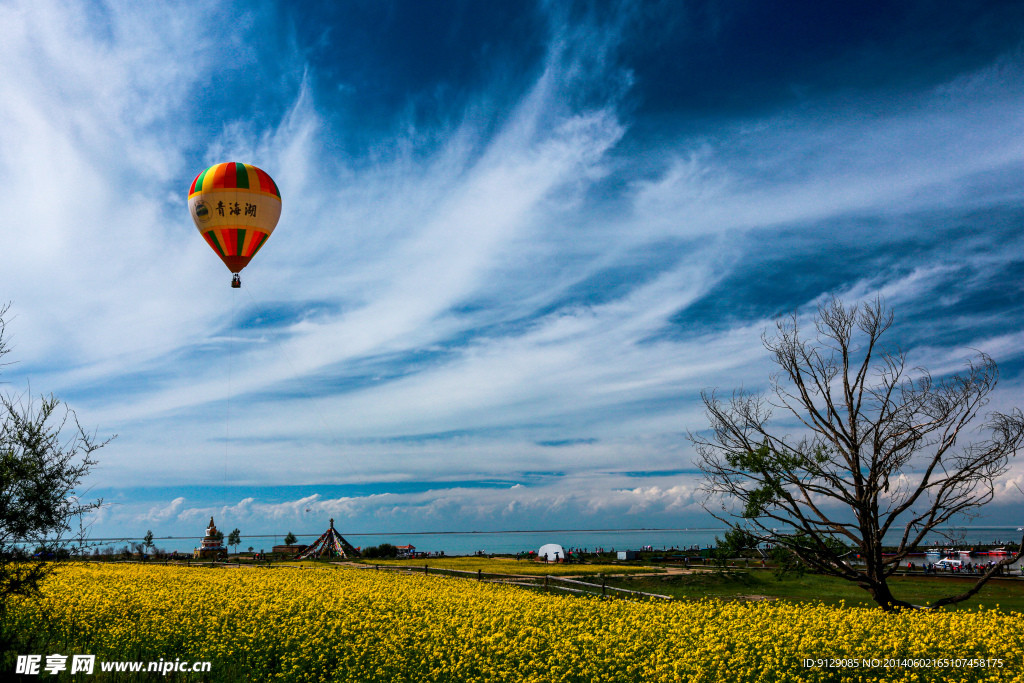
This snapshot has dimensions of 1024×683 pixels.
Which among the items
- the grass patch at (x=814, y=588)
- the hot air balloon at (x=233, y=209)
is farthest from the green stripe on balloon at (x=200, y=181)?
the grass patch at (x=814, y=588)

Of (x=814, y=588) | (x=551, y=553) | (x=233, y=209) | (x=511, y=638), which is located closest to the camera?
(x=511, y=638)

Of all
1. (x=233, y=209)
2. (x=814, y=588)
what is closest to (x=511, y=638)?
(x=233, y=209)

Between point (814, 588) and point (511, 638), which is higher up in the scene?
point (511, 638)

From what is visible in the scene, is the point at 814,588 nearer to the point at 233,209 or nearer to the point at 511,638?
the point at 511,638

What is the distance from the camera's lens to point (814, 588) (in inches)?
1136

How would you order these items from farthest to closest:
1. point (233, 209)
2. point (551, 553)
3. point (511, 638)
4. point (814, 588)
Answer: point (551, 553) → point (814, 588) → point (233, 209) → point (511, 638)

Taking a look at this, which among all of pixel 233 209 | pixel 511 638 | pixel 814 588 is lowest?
pixel 814 588

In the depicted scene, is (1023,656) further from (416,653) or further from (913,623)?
(416,653)

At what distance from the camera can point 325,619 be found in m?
15.3

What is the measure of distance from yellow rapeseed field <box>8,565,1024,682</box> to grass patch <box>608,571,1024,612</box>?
1056 cm

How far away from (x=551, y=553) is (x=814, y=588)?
87.7ft

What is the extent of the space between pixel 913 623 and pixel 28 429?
65.7 ft

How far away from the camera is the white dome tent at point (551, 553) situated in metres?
51.5

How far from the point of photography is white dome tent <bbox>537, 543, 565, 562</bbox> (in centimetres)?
5147
